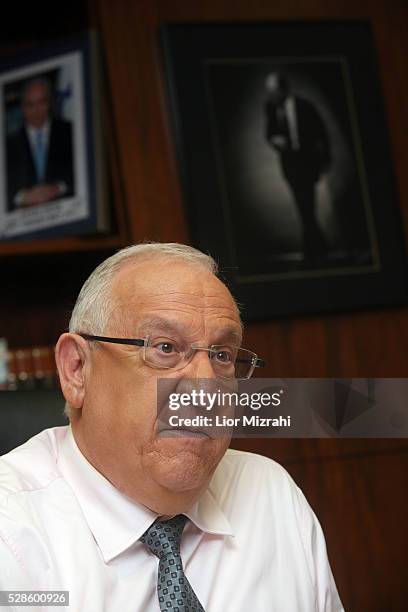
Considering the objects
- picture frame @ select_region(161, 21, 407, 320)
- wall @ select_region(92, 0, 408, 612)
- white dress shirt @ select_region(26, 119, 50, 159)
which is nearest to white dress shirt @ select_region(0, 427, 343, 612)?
wall @ select_region(92, 0, 408, 612)

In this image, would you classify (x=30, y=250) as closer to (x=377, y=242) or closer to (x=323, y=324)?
(x=323, y=324)

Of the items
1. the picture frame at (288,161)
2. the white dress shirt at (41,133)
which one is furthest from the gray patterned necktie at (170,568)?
the white dress shirt at (41,133)

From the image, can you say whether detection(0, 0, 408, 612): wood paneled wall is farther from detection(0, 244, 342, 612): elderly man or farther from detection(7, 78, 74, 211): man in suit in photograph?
detection(0, 244, 342, 612): elderly man

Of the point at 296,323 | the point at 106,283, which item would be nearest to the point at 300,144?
the point at 296,323

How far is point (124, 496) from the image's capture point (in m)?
1.15

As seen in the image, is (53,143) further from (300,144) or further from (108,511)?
(108,511)

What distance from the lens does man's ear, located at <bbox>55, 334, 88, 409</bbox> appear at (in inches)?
45.8

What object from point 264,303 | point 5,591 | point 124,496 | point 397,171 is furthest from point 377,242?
point 5,591

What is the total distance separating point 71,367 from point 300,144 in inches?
56.0

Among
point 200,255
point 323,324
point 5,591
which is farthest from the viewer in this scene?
point 323,324

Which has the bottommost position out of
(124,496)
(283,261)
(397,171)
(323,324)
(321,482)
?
(321,482)

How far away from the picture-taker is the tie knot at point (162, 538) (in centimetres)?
111

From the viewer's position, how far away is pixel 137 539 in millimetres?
1105

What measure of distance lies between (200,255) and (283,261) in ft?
3.74
